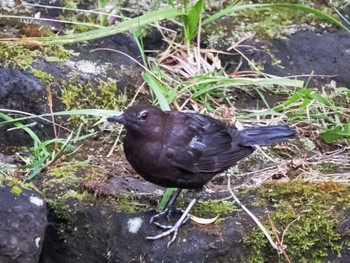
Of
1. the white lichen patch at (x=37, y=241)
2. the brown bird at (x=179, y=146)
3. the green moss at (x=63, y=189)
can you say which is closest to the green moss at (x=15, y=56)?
the green moss at (x=63, y=189)

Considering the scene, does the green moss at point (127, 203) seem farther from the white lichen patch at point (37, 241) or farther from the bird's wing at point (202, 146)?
the white lichen patch at point (37, 241)

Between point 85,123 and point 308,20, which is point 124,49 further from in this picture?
point 308,20

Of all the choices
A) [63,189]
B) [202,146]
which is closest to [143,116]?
[202,146]

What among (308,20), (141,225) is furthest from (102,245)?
(308,20)

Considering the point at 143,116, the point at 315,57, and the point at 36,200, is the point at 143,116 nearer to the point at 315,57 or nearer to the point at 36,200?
the point at 36,200

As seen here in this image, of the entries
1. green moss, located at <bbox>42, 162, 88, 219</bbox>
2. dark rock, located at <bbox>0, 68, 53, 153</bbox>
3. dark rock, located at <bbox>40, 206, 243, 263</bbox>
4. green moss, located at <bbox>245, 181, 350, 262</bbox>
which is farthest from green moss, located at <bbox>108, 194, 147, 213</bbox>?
dark rock, located at <bbox>0, 68, 53, 153</bbox>

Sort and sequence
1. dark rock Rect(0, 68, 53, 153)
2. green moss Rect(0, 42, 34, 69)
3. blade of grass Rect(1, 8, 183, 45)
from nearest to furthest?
dark rock Rect(0, 68, 53, 153)
green moss Rect(0, 42, 34, 69)
blade of grass Rect(1, 8, 183, 45)

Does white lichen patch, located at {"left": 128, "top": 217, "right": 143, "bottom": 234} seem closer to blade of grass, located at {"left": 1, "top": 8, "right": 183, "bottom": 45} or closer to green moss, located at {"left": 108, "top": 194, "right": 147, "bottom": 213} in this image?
green moss, located at {"left": 108, "top": 194, "right": 147, "bottom": 213}
